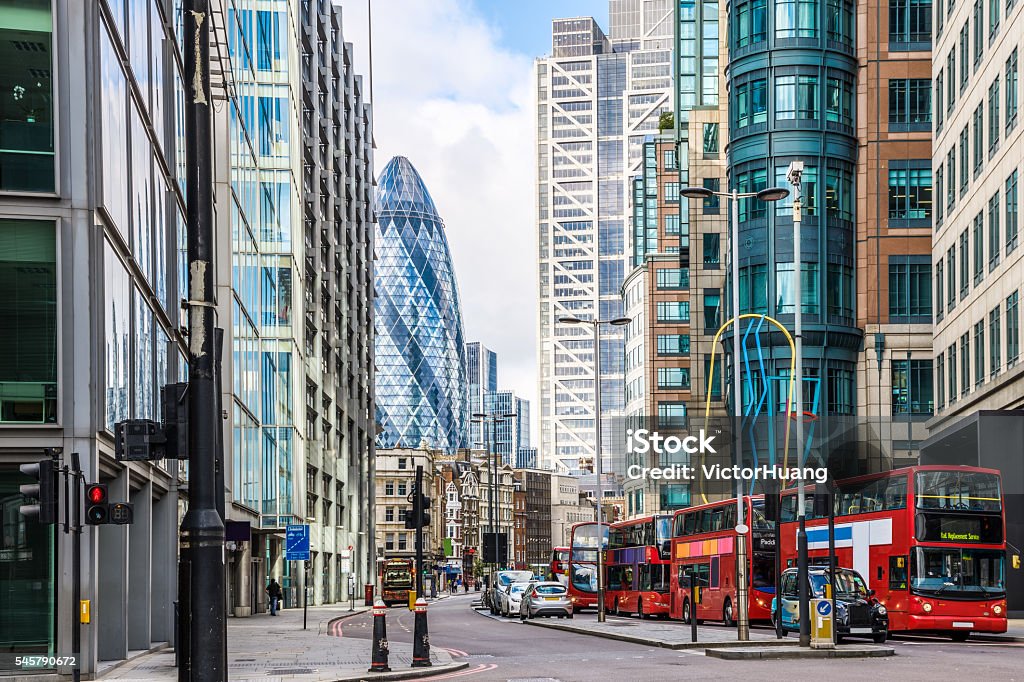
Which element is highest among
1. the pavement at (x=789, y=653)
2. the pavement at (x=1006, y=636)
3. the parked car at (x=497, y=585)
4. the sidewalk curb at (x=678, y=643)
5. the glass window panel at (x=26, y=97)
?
the glass window panel at (x=26, y=97)

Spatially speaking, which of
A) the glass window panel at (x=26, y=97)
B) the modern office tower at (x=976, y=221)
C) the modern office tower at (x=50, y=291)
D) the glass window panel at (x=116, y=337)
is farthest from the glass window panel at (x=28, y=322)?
the modern office tower at (x=976, y=221)

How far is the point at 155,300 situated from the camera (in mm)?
29719

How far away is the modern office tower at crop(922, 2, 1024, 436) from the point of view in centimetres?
4372

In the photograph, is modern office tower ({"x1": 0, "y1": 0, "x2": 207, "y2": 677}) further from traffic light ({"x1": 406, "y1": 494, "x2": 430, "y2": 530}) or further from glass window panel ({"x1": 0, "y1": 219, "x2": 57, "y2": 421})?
traffic light ({"x1": 406, "y1": 494, "x2": 430, "y2": 530})

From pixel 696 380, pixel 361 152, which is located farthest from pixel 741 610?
pixel 361 152

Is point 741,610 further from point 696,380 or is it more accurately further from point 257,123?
point 696,380

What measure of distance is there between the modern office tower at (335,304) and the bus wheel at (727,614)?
25919mm

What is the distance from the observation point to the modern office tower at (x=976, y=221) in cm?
4372

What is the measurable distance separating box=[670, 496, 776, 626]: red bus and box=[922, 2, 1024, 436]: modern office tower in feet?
27.1

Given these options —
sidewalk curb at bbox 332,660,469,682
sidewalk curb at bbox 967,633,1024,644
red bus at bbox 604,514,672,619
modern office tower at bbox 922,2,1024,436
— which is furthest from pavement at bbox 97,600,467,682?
modern office tower at bbox 922,2,1024,436

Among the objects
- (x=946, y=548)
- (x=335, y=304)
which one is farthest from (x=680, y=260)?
(x=946, y=548)

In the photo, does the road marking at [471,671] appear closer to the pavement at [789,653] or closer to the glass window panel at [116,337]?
the pavement at [789,653]

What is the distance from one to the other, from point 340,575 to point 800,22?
52628 millimetres

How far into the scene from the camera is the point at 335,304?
305 ft
